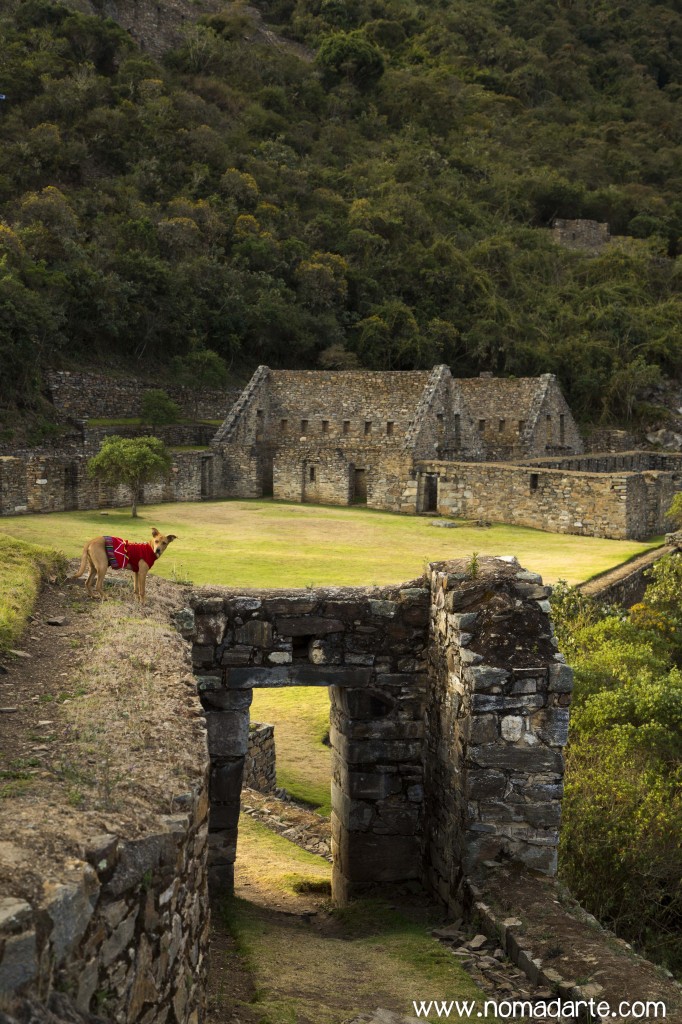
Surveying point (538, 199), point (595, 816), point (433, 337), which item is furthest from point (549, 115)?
point (595, 816)

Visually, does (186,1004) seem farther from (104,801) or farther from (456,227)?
(456,227)

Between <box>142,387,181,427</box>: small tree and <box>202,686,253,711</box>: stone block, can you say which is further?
<box>142,387,181,427</box>: small tree

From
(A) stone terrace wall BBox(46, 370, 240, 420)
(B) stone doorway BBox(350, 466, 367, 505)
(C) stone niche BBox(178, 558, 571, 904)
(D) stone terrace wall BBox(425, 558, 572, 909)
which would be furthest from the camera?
(A) stone terrace wall BBox(46, 370, 240, 420)

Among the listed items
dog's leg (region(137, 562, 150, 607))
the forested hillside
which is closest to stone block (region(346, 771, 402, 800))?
dog's leg (region(137, 562, 150, 607))

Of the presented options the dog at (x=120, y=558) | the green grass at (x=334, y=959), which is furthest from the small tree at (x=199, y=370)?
the green grass at (x=334, y=959)

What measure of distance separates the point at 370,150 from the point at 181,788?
7097cm

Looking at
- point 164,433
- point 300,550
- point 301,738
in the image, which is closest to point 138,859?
point 301,738

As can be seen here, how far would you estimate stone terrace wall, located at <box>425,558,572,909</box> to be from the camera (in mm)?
8211

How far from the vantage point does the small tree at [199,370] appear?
41.8 m

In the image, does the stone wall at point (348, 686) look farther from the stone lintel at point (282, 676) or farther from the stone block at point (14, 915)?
the stone block at point (14, 915)

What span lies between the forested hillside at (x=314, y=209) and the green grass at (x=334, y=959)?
1140 inches

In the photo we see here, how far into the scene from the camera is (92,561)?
30.5 feet

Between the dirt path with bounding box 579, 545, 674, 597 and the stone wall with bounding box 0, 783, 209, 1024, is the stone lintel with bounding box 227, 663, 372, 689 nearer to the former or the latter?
the stone wall with bounding box 0, 783, 209, 1024

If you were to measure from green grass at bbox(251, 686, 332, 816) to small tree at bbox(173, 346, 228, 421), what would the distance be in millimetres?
27629
